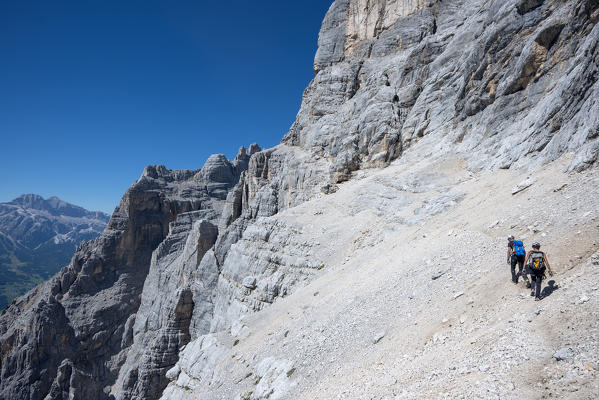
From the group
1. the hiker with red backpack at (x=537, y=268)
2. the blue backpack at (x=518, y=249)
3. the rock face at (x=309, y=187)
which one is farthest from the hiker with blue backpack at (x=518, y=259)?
the rock face at (x=309, y=187)

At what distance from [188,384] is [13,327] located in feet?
206

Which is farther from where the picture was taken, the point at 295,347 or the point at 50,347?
the point at 50,347

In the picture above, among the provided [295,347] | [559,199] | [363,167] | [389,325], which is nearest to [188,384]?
[295,347]

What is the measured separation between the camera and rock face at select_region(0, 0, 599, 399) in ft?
58.3

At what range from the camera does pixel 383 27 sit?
50.2 m

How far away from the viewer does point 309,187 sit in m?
41.0

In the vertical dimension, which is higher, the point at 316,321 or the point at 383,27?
the point at 383,27

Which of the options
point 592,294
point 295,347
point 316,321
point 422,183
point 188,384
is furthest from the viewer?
point 422,183

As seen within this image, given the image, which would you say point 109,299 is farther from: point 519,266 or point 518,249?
point 518,249

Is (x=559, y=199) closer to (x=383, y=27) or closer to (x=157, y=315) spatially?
(x=383, y=27)

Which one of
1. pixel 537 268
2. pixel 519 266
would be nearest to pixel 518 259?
pixel 519 266

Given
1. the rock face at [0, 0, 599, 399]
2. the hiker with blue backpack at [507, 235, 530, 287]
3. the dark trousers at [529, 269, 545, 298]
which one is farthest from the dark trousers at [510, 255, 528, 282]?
the rock face at [0, 0, 599, 399]

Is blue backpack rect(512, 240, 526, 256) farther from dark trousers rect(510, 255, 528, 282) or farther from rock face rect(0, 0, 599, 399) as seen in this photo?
rock face rect(0, 0, 599, 399)

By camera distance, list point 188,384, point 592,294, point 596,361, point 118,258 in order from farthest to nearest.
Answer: point 118,258, point 188,384, point 592,294, point 596,361
